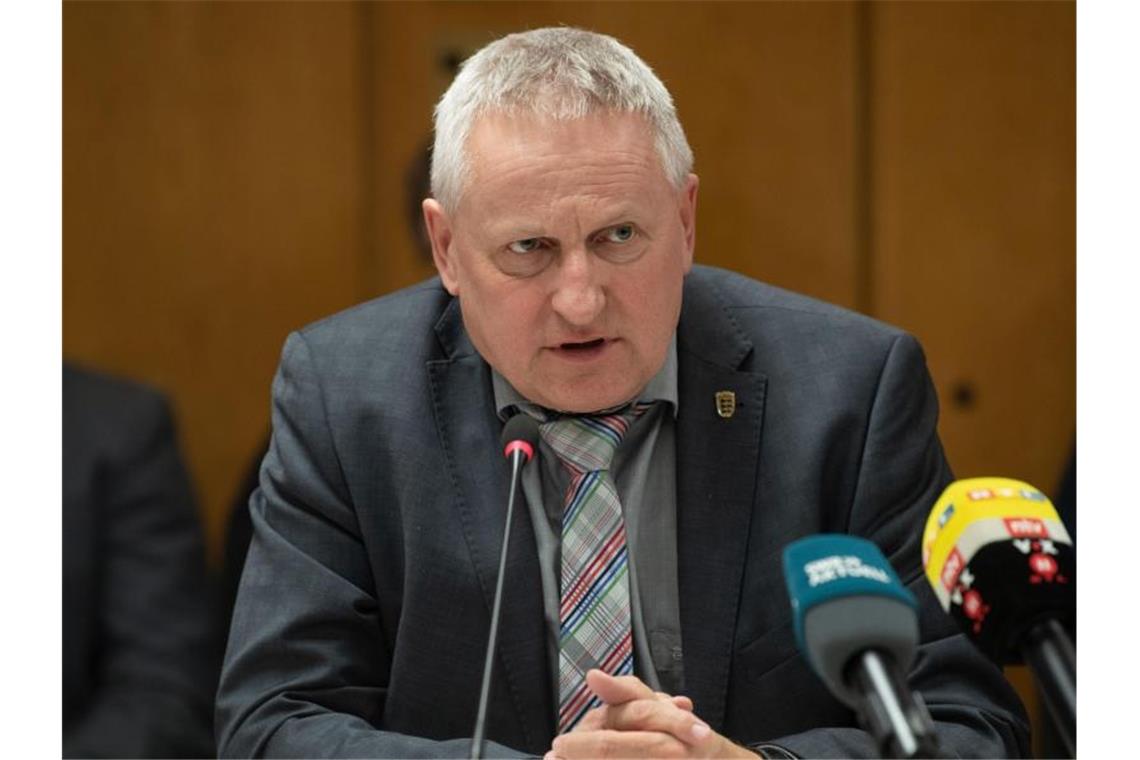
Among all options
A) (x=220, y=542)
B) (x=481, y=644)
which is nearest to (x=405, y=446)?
(x=481, y=644)

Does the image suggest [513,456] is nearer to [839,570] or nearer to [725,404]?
[725,404]

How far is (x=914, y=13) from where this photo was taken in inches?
144

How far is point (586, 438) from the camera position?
2.12 metres

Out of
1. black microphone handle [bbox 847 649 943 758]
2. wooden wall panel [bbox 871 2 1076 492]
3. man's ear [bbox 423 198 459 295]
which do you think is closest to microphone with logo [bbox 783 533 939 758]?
black microphone handle [bbox 847 649 943 758]

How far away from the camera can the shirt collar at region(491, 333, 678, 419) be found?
2.15 m

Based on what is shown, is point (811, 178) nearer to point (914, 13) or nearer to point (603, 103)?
point (914, 13)

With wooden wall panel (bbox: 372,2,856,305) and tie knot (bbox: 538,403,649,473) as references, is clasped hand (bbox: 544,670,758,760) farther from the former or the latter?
wooden wall panel (bbox: 372,2,856,305)

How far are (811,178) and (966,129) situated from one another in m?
0.34

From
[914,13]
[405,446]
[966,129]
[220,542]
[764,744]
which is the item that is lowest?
[220,542]

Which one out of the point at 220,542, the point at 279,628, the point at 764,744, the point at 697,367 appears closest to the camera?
the point at 764,744

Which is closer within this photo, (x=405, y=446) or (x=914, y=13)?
(x=405, y=446)

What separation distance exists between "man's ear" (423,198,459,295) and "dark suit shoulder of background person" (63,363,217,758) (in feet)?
3.58

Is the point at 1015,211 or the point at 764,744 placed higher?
the point at 1015,211

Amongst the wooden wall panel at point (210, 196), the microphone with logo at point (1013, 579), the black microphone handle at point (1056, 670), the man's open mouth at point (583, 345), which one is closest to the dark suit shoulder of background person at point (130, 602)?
the wooden wall panel at point (210, 196)
